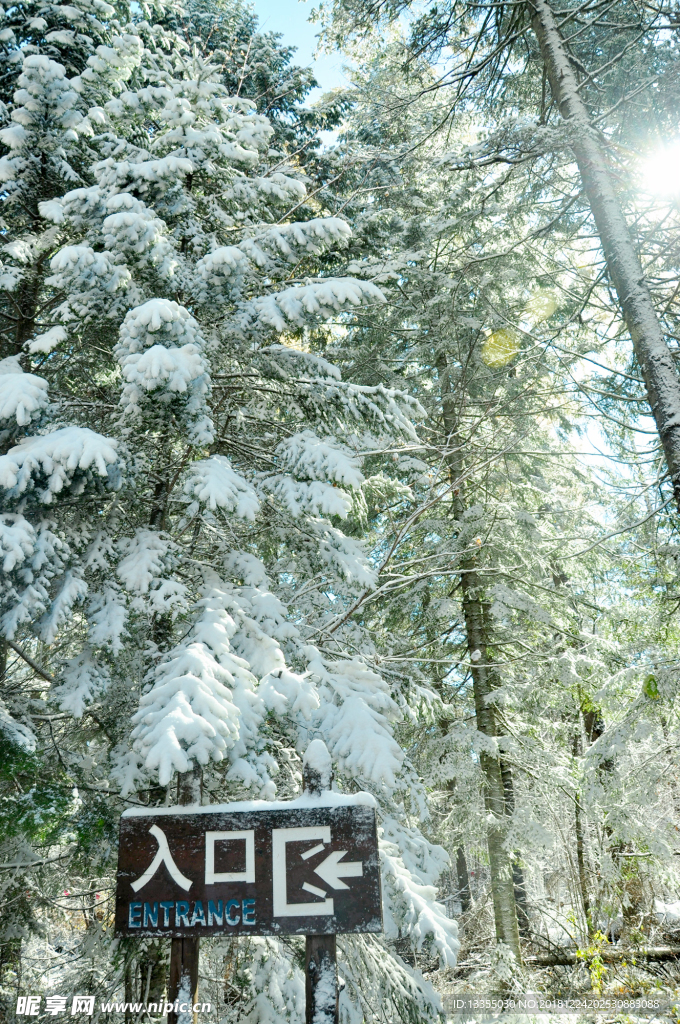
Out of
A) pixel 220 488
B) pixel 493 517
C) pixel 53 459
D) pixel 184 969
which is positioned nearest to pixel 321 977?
pixel 184 969

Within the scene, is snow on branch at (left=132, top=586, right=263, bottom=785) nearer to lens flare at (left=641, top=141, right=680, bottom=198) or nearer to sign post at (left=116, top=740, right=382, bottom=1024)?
sign post at (left=116, top=740, right=382, bottom=1024)

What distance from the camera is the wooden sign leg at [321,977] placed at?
9.74 ft

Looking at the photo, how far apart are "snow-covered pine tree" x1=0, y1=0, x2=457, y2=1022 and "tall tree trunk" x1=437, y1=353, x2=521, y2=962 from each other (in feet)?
7.59

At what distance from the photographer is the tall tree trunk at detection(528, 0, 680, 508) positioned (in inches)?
196

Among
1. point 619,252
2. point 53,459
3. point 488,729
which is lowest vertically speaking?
point 488,729

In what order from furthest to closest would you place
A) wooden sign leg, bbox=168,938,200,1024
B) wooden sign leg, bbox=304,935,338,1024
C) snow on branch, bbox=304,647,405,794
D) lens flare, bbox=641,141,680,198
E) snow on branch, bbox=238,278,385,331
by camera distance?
lens flare, bbox=641,141,680,198 → snow on branch, bbox=238,278,385,331 → snow on branch, bbox=304,647,405,794 → wooden sign leg, bbox=168,938,200,1024 → wooden sign leg, bbox=304,935,338,1024

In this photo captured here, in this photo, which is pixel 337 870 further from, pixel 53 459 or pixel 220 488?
pixel 53 459

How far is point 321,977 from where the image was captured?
3.01m

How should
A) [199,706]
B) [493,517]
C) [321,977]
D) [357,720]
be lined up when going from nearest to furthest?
1. [321,977]
2. [199,706]
3. [357,720]
4. [493,517]

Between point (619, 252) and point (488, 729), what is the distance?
6.35m

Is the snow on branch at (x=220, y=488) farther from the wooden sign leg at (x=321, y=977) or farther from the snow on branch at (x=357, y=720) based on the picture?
the wooden sign leg at (x=321, y=977)

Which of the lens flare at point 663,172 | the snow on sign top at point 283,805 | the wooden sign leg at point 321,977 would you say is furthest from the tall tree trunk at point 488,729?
the wooden sign leg at point 321,977

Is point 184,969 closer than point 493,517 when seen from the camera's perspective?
Yes

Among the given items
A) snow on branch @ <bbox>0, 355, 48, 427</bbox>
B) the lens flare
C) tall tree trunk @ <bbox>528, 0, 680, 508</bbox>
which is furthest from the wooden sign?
the lens flare
